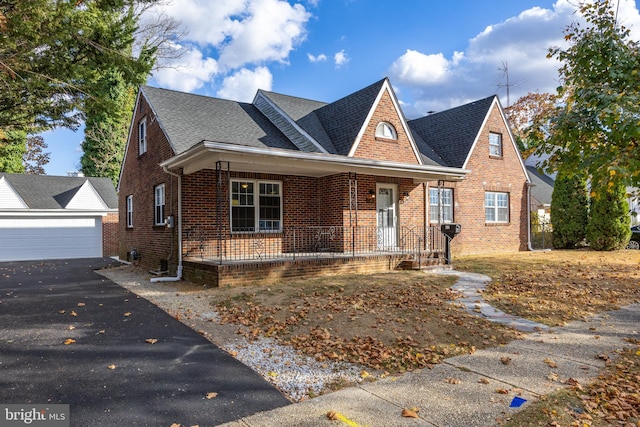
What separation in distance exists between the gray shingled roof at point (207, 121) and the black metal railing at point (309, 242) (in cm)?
274

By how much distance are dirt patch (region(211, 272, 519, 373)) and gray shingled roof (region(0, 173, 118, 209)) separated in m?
17.6

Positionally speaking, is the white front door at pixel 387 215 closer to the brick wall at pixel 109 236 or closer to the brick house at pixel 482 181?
the brick house at pixel 482 181

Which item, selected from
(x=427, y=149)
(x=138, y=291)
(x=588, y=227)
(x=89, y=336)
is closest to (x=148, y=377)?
(x=89, y=336)

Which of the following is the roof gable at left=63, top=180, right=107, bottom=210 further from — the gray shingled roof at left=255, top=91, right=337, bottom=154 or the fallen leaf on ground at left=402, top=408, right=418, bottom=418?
the fallen leaf on ground at left=402, top=408, right=418, bottom=418

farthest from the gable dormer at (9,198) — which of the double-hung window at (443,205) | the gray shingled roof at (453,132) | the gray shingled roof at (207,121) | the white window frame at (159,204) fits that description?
the gray shingled roof at (453,132)

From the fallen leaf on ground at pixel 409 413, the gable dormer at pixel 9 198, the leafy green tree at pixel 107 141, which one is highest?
the leafy green tree at pixel 107 141

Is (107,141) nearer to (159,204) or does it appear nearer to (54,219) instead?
(54,219)

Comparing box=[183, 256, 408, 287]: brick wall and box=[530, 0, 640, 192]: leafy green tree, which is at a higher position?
box=[530, 0, 640, 192]: leafy green tree

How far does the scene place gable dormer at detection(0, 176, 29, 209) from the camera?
19.8 metres

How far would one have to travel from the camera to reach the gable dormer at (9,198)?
19.8 m

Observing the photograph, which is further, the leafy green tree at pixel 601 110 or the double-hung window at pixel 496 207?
the double-hung window at pixel 496 207

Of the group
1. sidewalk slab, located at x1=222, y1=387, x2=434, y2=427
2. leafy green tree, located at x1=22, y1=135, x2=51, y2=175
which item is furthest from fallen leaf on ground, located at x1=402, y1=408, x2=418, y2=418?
leafy green tree, located at x1=22, y1=135, x2=51, y2=175

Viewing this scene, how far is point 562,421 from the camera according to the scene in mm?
3203

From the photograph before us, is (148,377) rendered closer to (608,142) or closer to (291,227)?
(608,142)
